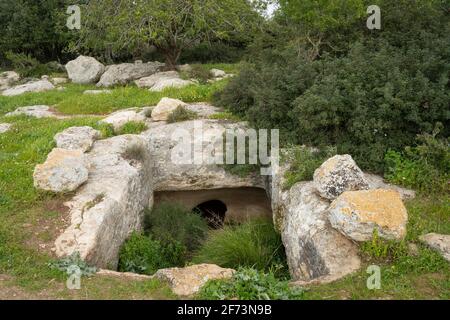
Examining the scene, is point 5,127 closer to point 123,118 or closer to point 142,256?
point 123,118

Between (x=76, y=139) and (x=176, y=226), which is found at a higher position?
(x=76, y=139)

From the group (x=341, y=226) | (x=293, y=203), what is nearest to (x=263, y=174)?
(x=293, y=203)

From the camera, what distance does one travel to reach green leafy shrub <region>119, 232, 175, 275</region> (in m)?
7.88

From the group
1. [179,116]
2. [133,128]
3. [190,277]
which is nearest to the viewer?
[190,277]

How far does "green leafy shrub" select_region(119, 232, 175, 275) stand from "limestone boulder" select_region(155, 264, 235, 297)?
6.16ft

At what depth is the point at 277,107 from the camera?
10023mm

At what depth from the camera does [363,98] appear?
8914mm

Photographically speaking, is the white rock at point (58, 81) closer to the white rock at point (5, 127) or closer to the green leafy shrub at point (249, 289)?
the white rock at point (5, 127)

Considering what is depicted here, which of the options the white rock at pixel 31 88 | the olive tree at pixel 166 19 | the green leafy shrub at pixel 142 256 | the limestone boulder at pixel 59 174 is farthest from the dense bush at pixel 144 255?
the white rock at pixel 31 88

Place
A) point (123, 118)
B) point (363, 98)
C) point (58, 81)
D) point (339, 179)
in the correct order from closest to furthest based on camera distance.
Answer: point (339, 179) → point (363, 98) → point (123, 118) → point (58, 81)

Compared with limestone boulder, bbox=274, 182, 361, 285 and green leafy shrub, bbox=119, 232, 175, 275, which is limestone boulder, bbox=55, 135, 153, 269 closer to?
green leafy shrub, bbox=119, 232, 175, 275

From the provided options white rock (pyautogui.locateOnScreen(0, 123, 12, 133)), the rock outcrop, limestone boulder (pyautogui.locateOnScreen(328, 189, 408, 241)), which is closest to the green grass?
the rock outcrop

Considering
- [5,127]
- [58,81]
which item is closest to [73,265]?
[5,127]

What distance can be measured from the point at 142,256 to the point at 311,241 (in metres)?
3.22
